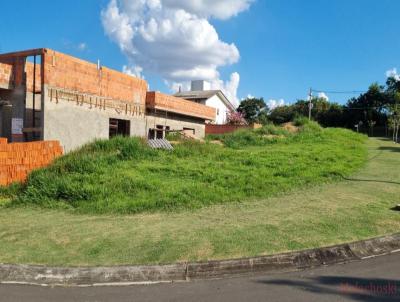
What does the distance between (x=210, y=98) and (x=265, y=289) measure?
44.3 meters

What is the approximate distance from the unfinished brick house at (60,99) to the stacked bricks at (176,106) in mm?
1563

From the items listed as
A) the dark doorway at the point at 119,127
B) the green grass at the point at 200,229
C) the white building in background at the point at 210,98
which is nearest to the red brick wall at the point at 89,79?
the dark doorway at the point at 119,127

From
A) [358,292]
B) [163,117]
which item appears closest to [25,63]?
[163,117]

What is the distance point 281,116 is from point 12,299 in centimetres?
6279

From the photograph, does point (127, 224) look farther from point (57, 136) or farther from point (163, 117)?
point (163, 117)

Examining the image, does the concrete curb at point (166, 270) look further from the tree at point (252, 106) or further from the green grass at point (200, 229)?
the tree at point (252, 106)

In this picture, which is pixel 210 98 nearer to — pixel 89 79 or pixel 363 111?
pixel 363 111

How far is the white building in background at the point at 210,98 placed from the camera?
47.5 metres

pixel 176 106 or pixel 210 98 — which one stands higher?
pixel 210 98

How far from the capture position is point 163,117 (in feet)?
68.6

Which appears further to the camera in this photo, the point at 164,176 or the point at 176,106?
the point at 176,106

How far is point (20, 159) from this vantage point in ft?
37.9

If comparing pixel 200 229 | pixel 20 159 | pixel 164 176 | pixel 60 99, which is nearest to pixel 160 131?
pixel 60 99

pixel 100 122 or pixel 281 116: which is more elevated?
pixel 281 116
